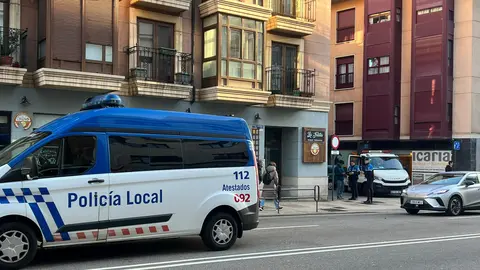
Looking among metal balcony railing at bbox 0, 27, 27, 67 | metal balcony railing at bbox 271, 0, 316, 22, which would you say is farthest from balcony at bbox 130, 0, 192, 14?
metal balcony railing at bbox 271, 0, 316, 22

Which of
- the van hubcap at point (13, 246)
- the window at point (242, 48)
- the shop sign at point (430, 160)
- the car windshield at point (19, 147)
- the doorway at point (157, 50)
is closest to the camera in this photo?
the van hubcap at point (13, 246)

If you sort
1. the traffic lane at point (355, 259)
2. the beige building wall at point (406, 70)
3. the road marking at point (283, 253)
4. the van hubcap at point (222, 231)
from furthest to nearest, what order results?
the beige building wall at point (406, 70), the van hubcap at point (222, 231), the traffic lane at point (355, 259), the road marking at point (283, 253)

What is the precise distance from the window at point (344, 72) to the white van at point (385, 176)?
12.3 m

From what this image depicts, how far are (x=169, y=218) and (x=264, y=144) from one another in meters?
13.6

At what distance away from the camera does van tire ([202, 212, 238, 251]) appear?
29.5 ft

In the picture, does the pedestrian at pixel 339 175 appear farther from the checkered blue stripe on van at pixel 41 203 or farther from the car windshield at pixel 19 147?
the checkered blue stripe on van at pixel 41 203

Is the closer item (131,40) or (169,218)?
(169,218)

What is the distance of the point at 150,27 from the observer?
1830 cm

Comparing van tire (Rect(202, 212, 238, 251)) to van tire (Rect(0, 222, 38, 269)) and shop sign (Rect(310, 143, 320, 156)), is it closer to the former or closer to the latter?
van tire (Rect(0, 222, 38, 269))

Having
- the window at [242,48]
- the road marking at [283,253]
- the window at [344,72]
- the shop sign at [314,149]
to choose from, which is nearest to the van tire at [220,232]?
the road marking at [283,253]

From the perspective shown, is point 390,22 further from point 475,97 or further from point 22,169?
point 22,169

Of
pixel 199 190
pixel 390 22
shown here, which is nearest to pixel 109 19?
pixel 199 190

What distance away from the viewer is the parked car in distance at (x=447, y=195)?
1634 cm

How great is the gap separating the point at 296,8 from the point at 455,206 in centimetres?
1057
